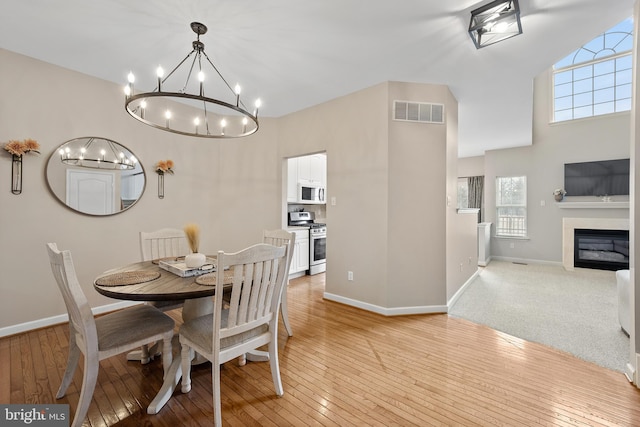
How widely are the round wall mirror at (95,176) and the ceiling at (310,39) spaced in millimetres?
841

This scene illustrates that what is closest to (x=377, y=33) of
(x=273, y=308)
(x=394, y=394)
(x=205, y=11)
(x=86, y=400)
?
(x=205, y=11)

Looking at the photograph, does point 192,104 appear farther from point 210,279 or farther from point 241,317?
point 241,317

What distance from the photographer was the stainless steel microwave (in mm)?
4887

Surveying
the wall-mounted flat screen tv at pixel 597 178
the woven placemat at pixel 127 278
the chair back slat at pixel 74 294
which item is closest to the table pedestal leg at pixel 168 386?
the chair back slat at pixel 74 294

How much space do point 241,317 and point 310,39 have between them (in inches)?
92.5

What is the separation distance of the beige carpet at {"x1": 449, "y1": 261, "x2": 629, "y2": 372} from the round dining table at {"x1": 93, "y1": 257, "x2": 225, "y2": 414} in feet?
9.37

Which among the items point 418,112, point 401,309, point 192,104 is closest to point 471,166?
point 418,112

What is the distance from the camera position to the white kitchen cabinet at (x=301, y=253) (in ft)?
14.8

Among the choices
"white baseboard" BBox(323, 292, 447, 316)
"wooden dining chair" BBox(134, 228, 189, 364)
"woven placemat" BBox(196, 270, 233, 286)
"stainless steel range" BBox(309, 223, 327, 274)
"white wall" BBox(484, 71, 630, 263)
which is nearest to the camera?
"woven placemat" BBox(196, 270, 233, 286)

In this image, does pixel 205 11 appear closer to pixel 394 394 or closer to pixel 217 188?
pixel 217 188

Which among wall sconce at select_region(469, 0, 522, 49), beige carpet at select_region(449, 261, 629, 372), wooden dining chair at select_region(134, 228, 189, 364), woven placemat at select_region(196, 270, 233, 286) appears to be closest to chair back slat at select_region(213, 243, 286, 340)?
woven placemat at select_region(196, 270, 233, 286)

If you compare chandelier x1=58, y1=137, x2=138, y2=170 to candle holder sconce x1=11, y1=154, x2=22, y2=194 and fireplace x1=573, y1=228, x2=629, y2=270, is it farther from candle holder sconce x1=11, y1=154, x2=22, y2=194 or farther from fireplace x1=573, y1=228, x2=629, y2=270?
fireplace x1=573, y1=228, x2=629, y2=270

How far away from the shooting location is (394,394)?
1.79m

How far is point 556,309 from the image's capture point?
3.30 meters
